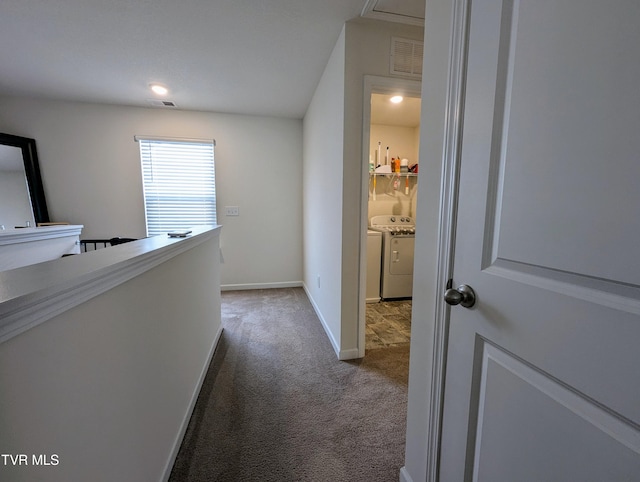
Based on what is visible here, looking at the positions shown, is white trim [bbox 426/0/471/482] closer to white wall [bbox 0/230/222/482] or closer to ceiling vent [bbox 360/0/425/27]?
white wall [bbox 0/230/222/482]

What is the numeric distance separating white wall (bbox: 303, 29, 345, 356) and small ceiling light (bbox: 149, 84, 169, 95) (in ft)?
5.30

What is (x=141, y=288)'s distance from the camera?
931 mm

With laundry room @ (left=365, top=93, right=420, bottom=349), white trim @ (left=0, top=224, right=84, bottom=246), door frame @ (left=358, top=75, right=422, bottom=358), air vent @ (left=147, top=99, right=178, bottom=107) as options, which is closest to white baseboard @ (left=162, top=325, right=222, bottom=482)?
door frame @ (left=358, top=75, right=422, bottom=358)

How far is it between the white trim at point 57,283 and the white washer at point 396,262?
2.70m

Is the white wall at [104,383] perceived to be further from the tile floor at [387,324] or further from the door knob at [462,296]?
the tile floor at [387,324]

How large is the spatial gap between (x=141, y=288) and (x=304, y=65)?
230cm

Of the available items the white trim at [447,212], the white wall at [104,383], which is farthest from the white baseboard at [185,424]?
the white trim at [447,212]

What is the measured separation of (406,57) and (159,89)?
2.56 meters

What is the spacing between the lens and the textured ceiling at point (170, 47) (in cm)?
164

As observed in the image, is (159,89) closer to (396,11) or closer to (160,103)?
(160,103)

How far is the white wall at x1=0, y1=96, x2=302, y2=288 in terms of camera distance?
3.07 m

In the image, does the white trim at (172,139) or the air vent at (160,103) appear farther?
the white trim at (172,139)

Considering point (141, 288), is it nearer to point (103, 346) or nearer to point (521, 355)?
point (103, 346)

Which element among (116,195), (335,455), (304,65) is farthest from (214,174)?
(335,455)
